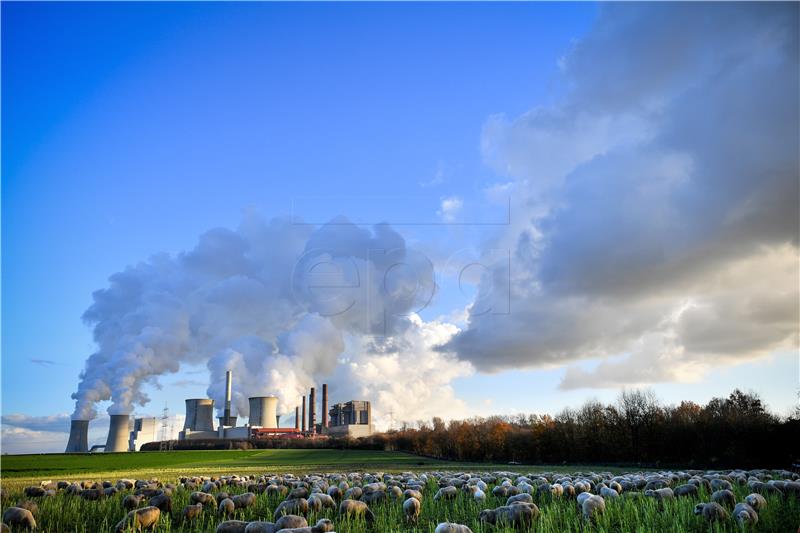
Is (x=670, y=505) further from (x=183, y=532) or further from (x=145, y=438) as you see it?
(x=145, y=438)

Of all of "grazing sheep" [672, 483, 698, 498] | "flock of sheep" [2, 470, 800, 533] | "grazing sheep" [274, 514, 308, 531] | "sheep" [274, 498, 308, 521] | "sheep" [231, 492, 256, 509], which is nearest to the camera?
"grazing sheep" [274, 514, 308, 531]

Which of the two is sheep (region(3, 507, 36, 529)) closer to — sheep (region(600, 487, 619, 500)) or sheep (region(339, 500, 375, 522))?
sheep (region(339, 500, 375, 522))

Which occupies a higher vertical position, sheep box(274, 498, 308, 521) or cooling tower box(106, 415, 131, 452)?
sheep box(274, 498, 308, 521)

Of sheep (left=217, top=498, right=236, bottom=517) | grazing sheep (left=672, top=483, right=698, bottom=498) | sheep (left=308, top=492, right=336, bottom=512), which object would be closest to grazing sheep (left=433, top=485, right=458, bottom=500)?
sheep (left=308, top=492, right=336, bottom=512)

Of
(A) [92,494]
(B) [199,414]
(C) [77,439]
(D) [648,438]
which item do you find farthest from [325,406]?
(A) [92,494]

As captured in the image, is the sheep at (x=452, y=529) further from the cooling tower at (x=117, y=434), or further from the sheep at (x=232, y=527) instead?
the cooling tower at (x=117, y=434)

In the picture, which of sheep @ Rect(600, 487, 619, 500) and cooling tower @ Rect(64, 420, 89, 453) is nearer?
sheep @ Rect(600, 487, 619, 500)

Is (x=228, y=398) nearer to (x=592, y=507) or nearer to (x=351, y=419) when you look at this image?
(x=351, y=419)

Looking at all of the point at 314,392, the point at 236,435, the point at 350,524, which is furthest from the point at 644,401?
the point at 314,392
